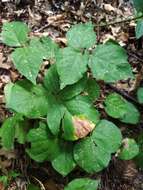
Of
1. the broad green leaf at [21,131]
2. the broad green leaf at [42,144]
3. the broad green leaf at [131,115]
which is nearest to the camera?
the broad green leaf at [42,144]

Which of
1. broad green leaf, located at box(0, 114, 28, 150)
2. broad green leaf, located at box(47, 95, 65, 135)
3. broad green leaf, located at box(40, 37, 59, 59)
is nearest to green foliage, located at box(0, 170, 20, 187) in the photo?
broad green leaf, located at box(0, 114, 28, 150)

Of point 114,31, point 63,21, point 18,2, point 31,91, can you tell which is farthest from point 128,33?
point 31,91

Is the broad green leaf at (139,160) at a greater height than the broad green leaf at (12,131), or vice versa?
the broad green leaf at (12,131)

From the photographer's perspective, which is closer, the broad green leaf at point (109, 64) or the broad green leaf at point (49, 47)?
the broad green leaf at point (109, 64)

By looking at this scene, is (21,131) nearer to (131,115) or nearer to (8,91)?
(8,91)

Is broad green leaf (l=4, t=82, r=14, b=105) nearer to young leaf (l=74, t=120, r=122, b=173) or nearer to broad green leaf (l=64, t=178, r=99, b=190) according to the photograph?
young leaf (l=74, t=120, r=122, b=173)

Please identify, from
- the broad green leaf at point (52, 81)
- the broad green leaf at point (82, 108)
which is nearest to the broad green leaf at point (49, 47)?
the broad green leaf at point (52, 81)

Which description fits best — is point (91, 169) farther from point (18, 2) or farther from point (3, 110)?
point (18, 2)

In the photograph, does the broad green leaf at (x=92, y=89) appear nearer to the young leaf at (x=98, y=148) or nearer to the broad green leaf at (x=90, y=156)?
the young leaf at (x=98, y=148)
